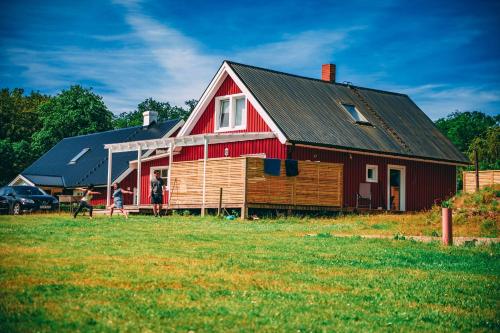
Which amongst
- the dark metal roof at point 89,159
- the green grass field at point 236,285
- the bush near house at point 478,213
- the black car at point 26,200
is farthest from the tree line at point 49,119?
the green grass field at point 236,285

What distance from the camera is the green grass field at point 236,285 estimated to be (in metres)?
8.19

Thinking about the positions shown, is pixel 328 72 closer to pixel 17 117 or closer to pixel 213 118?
pixel 213 118

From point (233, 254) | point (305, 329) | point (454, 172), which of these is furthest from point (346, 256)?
point (454, 172)

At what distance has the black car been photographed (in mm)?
34625

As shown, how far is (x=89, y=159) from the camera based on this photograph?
158 ft

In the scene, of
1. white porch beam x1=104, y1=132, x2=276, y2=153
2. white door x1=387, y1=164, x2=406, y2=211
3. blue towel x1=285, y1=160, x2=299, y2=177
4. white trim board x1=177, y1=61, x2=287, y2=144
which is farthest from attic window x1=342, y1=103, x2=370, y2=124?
blue towel x1=285, y1=160, x2=299, y2=177

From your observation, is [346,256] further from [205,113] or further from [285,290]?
[205,113]

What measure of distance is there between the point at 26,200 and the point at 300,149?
43.9ft

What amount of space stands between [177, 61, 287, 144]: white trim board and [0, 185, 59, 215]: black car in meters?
7.41

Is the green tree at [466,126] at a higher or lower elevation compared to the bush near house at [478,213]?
higher

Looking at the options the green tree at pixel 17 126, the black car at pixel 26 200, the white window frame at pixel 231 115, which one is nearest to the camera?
the white window frame at pixel 231 115

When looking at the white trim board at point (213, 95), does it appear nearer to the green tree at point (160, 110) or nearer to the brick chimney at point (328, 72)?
the brick chimney at point (328, 72)

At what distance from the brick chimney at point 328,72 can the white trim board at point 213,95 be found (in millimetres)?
9348

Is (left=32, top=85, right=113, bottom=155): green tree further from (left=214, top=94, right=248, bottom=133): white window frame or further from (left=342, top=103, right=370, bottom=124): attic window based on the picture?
(left=342, top=103, right=370, bottom=124): attic window
